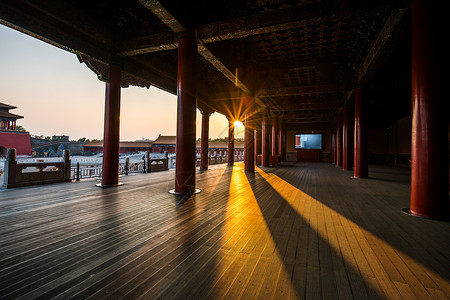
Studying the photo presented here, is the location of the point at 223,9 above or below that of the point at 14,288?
above

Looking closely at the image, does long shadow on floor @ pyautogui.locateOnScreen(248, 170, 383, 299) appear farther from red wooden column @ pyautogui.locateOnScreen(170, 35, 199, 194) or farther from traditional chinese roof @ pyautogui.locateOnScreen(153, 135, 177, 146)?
traditional chinese roof @ pyautogui.locateOnScreen(153, 135, 177, 146)

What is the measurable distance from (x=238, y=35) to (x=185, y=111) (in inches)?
87.0

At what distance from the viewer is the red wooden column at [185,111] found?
5.20 meters

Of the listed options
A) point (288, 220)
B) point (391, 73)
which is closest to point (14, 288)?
point (288, 220)

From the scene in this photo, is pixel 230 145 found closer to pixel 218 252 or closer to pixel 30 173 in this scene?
pixel 30 173

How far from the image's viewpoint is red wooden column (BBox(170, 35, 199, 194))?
520 cm

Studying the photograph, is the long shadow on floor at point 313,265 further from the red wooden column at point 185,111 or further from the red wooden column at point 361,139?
the red wooden column at point 361,139

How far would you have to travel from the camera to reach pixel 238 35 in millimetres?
5070

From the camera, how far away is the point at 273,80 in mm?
9852

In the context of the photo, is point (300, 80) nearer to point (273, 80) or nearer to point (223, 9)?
point (273, 80)

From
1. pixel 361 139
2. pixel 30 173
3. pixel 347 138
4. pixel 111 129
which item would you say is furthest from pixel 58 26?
pixel 347 138

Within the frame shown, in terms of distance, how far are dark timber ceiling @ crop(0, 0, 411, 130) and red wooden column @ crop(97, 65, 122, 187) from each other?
597mm

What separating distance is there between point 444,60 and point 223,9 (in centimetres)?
434

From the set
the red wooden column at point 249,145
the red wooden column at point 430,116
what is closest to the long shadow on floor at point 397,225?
the red wooden column at point 430,116
